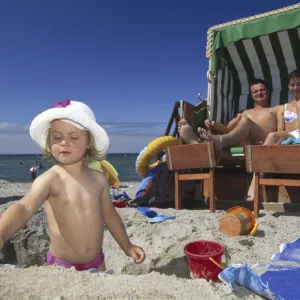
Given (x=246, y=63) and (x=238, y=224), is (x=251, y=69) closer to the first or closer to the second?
(x=246, y=63)

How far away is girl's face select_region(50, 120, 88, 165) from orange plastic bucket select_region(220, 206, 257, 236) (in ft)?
5.87

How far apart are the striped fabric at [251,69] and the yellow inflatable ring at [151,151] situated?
0.89m

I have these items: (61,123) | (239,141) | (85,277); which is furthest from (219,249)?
(239,141)

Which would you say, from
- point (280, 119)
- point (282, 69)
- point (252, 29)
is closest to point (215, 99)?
point (280, 119)

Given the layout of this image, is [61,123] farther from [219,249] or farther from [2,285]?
[219,249]

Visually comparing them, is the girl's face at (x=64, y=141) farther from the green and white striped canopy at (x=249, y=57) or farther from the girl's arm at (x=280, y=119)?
the girl's arm at (x=280, y=119)

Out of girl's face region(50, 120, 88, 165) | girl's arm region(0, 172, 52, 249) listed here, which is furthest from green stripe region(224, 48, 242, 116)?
girl's arm region(0, 172, 52, 249)

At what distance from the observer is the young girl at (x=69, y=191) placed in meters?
2.06

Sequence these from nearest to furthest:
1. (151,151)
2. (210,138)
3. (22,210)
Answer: (22,210)
(210,138)
(151,151)

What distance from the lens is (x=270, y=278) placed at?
194 cm

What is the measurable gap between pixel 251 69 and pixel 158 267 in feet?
16.8

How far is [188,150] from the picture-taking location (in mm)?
4383

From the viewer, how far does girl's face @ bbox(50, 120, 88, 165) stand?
81.5 inches

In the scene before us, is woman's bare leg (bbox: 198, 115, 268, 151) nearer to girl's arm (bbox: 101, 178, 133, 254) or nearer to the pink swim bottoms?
girl's arm (bbox: 101, 178, 133, 254)
